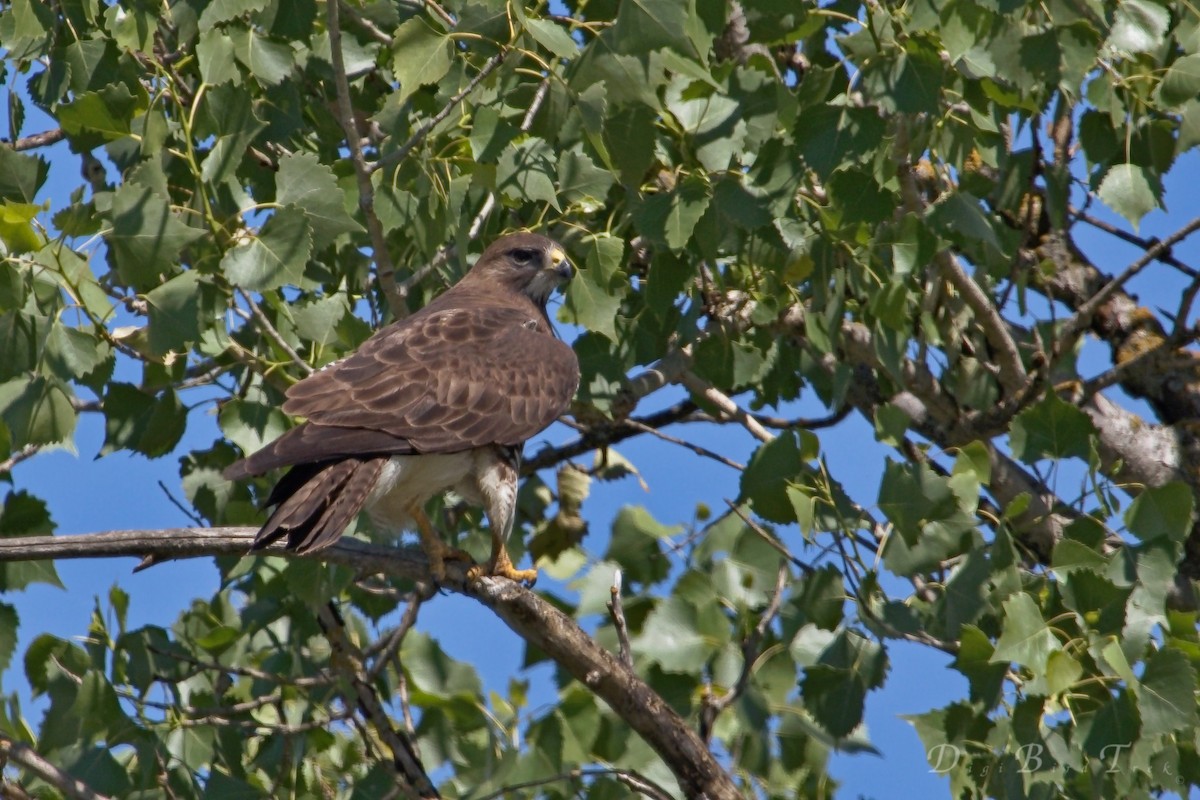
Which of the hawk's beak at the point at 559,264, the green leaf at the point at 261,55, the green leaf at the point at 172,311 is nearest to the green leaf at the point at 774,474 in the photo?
the hawk's beak at the point at 559,264

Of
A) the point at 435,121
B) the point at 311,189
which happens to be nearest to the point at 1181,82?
the point at 435,121

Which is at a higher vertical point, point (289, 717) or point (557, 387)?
point (557, 387)

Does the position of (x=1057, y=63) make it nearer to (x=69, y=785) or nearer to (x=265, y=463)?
(x=265, y=463)

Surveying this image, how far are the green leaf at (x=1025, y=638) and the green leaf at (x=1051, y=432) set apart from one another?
29.5 inches

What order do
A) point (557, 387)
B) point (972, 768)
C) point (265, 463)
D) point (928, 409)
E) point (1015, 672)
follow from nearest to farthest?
point (265, 463) → point (972, 768) → point (1015, 672) → point (557, 387) → point (928, 409)

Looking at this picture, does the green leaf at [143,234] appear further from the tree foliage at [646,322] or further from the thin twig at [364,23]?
the thin twig at [364,23]

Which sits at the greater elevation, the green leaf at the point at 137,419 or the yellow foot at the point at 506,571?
the green leaf at the point at 137,419

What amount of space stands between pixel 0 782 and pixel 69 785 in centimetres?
37

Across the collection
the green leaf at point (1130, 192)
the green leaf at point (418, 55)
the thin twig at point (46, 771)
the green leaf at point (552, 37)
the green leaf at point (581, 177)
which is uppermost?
the green leaf at point (1130, 192)

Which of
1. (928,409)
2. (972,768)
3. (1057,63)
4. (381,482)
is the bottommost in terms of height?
(972,768)

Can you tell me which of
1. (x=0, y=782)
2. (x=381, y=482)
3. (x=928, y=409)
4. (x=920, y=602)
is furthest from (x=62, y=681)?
(x=928, y=409)

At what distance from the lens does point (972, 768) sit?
15.3 feet

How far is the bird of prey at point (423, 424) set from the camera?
450cm

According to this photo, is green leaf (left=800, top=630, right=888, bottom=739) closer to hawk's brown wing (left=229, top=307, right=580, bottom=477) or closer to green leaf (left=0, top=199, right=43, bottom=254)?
hawk's brown wing (left=229, top=307, right=580, bottom=477)
